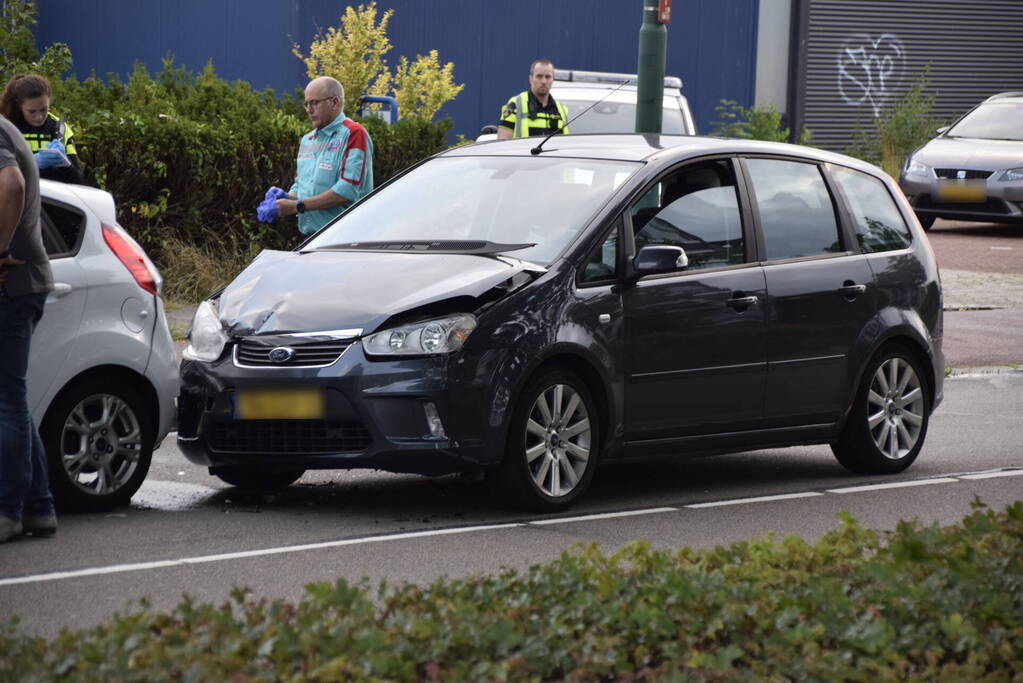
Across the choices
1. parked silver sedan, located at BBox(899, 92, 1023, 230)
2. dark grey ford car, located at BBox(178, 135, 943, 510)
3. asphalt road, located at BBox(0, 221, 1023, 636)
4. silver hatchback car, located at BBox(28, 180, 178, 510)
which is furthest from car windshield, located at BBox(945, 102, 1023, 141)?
silver hatchback car, located at BBox(28, 180, 178, 510)

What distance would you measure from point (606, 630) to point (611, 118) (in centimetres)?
1267

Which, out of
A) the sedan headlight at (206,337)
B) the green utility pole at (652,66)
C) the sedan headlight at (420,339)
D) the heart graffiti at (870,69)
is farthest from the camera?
the heart graffiti at (870,69)

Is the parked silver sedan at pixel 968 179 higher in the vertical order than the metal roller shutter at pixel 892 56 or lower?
lower

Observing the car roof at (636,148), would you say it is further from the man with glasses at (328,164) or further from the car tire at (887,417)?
the man with glasses at (328,164)

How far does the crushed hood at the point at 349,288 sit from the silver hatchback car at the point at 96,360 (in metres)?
0.36

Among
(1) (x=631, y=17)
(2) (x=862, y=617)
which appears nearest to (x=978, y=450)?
(2) (x=862, y=617)

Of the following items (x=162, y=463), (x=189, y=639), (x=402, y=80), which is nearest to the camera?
(x=189, y=639)

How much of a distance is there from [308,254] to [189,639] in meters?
4.30

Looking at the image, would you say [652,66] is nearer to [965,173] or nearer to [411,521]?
[411,521]

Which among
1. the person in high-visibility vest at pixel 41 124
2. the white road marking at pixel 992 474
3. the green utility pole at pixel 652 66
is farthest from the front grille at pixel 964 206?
the person in high-visibility vest at pixel 41 124

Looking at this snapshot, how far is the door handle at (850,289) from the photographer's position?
8.46 meters

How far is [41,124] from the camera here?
1062 centimetres

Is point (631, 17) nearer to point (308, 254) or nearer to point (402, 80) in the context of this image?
point (402, 80)

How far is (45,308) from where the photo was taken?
23.0 ft
